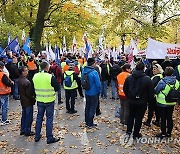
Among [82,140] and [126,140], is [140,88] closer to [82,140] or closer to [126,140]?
[126,140]

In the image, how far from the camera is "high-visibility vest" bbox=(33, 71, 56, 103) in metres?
7.32

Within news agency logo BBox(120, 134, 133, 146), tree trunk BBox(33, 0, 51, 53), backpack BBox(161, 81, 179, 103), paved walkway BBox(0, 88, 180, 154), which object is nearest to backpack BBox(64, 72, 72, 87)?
paved walkway BBox(0, 88, 180, 154)

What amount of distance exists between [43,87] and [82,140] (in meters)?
1.76

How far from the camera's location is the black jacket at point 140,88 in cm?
743

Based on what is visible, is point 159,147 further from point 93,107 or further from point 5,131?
point 5,131

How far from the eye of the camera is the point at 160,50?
1066 centimetres

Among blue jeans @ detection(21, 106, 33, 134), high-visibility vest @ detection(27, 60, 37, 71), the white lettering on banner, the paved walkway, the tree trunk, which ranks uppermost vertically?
the tree trunk

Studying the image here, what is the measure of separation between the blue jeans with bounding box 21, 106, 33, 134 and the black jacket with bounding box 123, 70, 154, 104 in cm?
270

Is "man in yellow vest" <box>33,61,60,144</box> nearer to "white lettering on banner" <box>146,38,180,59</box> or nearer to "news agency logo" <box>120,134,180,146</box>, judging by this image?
"news agency logo" <box>120,134,180,146</box>

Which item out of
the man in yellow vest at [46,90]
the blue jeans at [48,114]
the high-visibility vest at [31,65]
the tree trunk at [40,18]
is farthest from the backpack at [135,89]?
the tree trunk at [40,18]

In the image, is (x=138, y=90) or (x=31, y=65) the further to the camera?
(x=31, y=65)

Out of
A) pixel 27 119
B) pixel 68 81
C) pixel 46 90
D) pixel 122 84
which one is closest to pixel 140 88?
pixel 122 84

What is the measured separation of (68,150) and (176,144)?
276cm

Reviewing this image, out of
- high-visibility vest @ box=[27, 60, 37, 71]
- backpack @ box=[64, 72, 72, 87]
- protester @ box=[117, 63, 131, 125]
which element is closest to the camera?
protester @ box=[117, 63, 131, 125]
